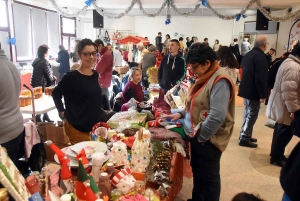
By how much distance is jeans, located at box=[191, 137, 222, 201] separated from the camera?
1820mm

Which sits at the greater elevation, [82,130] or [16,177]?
[16,177]

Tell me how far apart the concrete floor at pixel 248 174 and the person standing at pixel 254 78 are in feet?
1.42

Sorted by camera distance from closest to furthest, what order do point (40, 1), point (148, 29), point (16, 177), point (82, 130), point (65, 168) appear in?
point (16, 177)
point (65, 168)
point (82, 130)
point (40, 1)
point (148, 29)

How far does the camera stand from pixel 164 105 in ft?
8.66

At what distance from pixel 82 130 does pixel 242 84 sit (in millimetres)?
2412

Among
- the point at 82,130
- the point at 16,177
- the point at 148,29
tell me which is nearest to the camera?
the point at 16,177

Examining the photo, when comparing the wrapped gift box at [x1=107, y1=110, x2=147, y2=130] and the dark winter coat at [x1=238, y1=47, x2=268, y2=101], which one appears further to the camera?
the dark winter coat at [x1=238, y1=47, x2=268, y2=101]

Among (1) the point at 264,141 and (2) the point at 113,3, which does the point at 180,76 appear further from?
(2) the point at 113,3

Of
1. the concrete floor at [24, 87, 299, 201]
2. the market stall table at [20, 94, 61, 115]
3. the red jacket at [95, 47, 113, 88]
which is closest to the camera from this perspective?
the concrete floor at [24, 87, 299, 201]

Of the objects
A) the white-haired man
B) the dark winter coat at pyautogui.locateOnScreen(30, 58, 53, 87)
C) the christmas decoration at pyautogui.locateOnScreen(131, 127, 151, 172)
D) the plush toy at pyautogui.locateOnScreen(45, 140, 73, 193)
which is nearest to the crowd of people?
the christmas decoration at pyautogui.locateOnScreen(131, 127, 151, 172)

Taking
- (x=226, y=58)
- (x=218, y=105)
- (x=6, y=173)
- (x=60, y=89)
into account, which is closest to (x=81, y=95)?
(x=60, y=89)

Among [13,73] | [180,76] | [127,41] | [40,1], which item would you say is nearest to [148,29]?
[127,41]

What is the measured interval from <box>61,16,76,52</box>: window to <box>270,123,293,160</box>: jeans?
8.70 metres

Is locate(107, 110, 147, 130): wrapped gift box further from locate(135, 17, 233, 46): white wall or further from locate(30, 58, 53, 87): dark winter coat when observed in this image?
locate(135, 17, 233, 46): white wall
